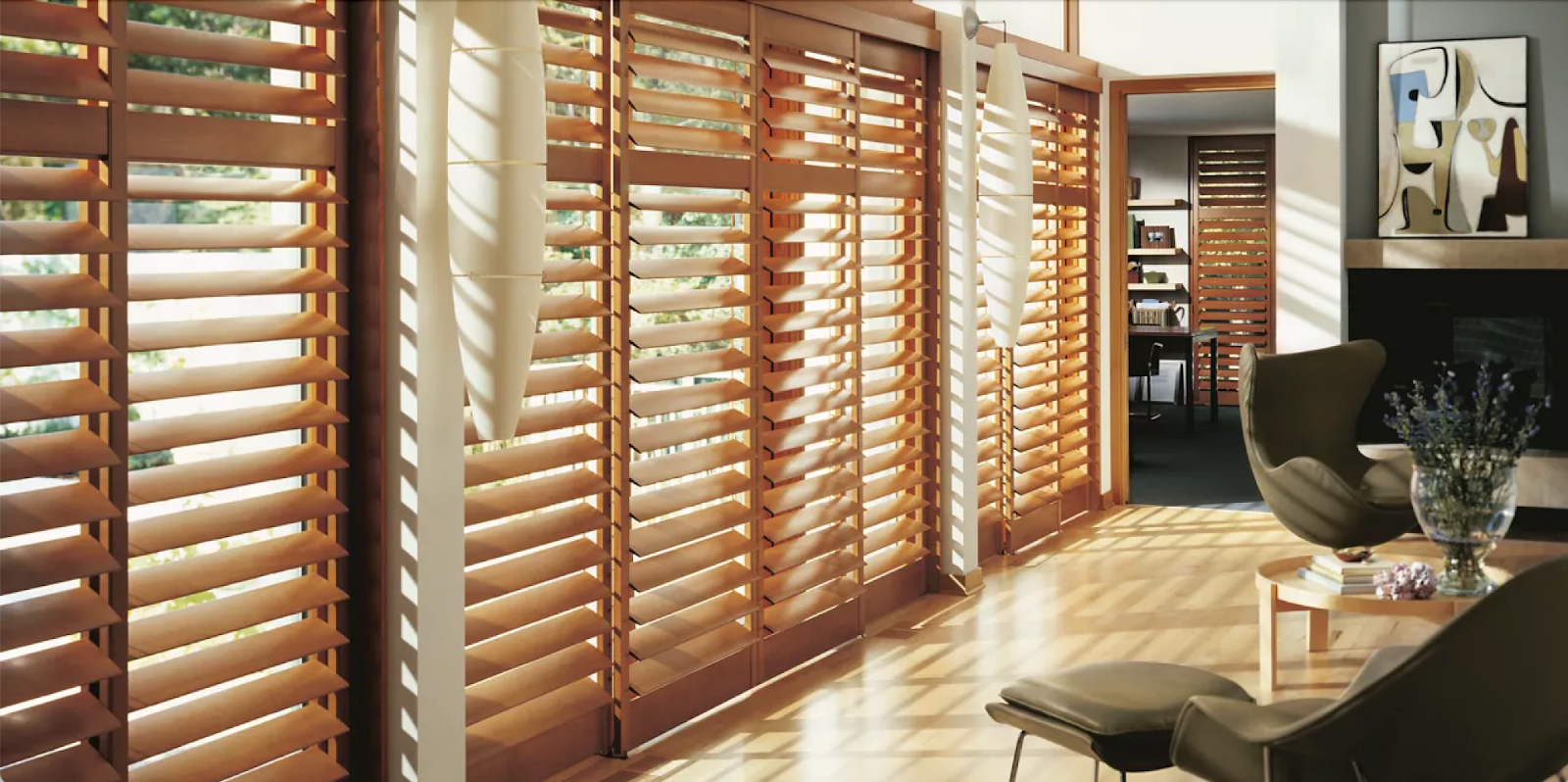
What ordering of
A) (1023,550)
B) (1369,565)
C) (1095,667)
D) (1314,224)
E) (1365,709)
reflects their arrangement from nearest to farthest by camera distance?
1. (1365,709)
2. (1095,667)
3. (1369,565)
4. (1023,550)
5. (1314,224)

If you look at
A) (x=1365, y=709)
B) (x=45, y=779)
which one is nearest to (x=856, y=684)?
(x=1365, y=709)

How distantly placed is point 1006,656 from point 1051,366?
8.62 ft

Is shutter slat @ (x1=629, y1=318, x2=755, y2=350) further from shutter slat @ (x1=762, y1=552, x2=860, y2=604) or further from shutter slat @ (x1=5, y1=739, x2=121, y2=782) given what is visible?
shutter slat @ (x1=5, y1=739, x2=121, y2=782)

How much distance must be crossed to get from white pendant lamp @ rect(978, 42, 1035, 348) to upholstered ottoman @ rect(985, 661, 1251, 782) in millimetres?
2301

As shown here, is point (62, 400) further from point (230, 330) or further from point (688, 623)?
point (688, 623)

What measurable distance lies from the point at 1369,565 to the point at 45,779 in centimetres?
355

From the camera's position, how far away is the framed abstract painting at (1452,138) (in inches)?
281

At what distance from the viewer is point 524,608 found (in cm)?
365

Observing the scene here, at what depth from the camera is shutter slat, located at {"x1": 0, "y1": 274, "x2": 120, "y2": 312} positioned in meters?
2.49

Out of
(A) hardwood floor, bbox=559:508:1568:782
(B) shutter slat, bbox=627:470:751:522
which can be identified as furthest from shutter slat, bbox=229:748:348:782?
(B) shutter slat, bbox=627:470:751:522

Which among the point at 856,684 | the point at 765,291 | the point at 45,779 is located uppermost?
the point at 765,291

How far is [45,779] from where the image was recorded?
2564mm

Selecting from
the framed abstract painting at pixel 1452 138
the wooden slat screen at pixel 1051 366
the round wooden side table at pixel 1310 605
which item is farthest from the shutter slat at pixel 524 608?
the framed abstract painting at pixel 1452 138

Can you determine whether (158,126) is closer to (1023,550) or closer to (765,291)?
(765,291)
